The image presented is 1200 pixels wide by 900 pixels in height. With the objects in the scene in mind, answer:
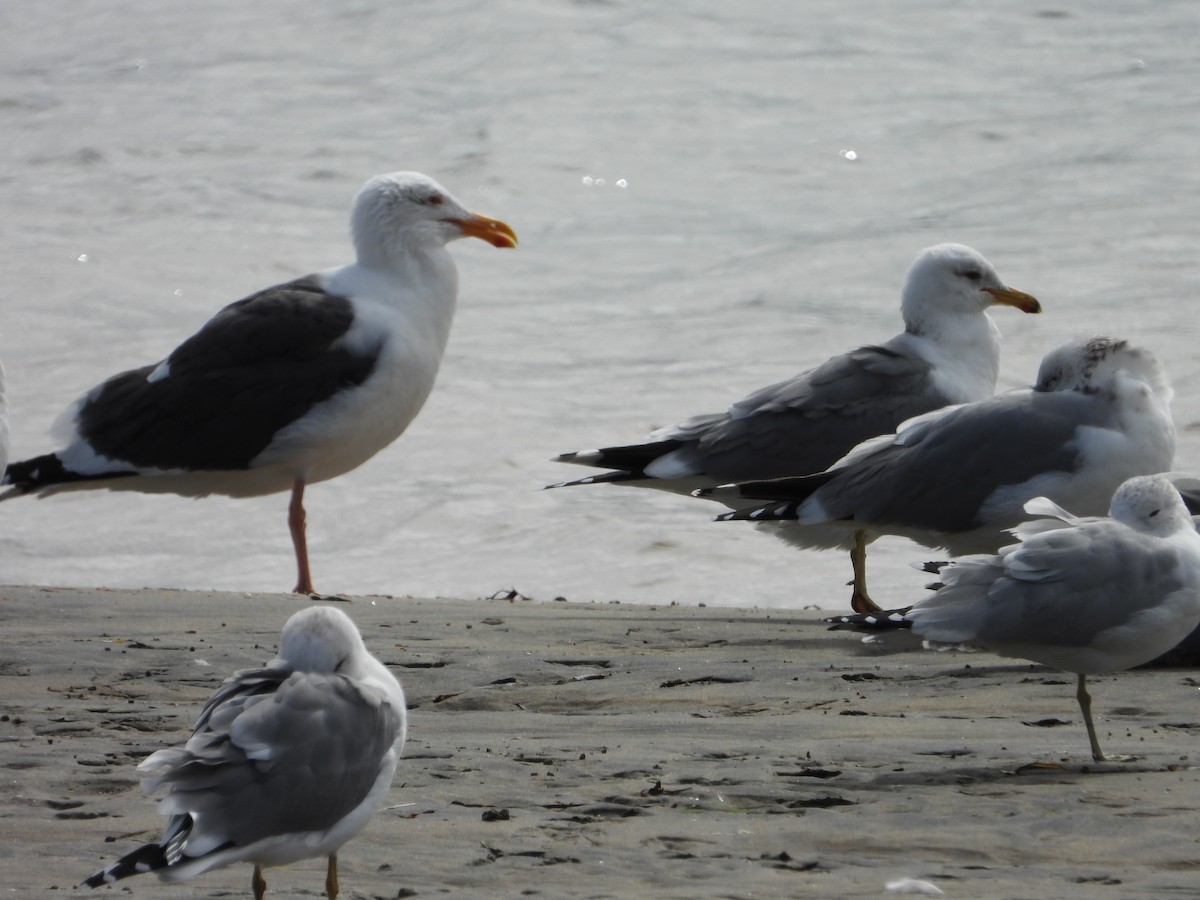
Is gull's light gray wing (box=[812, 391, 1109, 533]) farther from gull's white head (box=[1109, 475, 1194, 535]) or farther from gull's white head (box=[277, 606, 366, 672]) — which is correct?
gull's white head (box=[277, 606, 366, 672])

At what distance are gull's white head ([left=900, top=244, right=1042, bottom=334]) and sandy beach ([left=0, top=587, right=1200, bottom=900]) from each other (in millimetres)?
2225

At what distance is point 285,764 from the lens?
362 centimetres

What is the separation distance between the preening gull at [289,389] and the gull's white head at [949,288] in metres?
2.15

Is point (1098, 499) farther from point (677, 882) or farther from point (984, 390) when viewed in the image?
point (677, 882)

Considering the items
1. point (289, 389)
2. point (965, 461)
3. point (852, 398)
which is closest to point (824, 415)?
point (852, 398)

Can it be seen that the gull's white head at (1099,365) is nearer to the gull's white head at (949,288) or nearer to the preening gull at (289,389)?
the gull's white head at (949,288)

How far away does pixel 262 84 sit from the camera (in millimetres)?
24641

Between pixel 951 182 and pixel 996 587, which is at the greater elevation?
pixel 996 587

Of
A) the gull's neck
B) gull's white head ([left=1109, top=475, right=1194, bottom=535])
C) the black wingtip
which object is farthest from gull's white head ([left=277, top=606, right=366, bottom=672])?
the gull's neck

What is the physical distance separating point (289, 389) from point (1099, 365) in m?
3.53

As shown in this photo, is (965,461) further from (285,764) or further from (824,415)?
(285,764)

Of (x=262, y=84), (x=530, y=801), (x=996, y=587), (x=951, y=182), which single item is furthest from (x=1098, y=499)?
(x=262, y=84)

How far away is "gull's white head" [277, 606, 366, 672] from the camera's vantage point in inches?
153

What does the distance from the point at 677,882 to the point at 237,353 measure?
5337 mm
